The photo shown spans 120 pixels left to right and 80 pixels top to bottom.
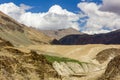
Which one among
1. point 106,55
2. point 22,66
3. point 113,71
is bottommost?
point 113,71

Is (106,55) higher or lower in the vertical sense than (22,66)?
higher

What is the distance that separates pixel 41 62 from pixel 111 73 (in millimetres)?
9810

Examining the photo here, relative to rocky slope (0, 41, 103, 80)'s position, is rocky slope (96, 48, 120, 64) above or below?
above

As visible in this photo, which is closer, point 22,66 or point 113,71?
point 22,66

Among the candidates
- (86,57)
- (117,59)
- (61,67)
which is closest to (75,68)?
(61,67)

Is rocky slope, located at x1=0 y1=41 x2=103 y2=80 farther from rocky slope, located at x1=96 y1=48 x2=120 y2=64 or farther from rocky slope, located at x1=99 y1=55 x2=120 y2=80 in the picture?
rocky slope, located at x1=96 y1=48 x2=120 y2=64

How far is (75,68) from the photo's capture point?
15125cm

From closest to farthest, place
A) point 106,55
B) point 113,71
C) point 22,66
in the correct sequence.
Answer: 1. point 22,66
2. point 113,71
3. point 106,55

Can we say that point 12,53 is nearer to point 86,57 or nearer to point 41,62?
point 41,62

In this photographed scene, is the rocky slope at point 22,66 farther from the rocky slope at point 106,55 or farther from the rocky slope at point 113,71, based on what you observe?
the rocky slope at point 106,55

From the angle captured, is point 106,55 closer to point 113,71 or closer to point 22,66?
point 113,71

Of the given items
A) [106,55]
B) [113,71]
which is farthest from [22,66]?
[106,55]

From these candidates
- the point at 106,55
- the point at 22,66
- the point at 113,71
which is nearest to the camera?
the point at 22,66

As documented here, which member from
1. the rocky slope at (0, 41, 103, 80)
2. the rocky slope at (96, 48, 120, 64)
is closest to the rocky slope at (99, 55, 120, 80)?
the rocky slope at (0, 41, 103, 80)
